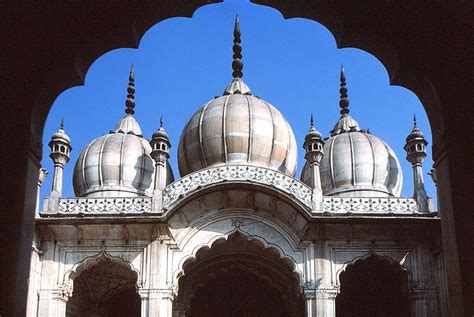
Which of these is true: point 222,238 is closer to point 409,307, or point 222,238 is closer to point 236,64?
point 409,307

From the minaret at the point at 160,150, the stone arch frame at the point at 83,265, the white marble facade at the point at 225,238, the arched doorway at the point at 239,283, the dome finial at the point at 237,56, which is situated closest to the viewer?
the white marble facade at the point at 225,238

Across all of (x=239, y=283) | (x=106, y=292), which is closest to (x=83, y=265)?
(x=106, y=292)

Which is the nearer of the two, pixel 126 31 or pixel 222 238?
pixel 126 31

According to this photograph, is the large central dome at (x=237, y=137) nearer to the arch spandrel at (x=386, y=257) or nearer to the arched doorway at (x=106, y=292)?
the arched doorway at (x=106, y=292)

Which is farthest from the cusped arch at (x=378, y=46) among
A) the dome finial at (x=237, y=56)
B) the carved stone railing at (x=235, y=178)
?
the dome finial at (x=237, y=56)

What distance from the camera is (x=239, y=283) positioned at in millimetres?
19391

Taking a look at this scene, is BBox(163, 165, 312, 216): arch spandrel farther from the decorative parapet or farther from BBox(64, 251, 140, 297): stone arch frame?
BBox(64, 251, 140, 297): stone arch frame

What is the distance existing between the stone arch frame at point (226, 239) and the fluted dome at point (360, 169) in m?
4.07

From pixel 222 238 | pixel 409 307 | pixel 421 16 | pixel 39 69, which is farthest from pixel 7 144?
pixel 409 307

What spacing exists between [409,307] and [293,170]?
16.8 ft

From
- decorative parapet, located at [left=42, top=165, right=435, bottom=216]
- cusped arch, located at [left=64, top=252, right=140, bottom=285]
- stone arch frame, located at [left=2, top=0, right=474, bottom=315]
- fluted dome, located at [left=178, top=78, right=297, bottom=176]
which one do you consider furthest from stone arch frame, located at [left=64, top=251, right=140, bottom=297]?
stone arch frame, located at [left=2, top=0, right=474, bottom=315]

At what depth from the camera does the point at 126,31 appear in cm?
462

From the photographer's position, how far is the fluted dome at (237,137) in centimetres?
1858

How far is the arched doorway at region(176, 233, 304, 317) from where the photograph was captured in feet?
57.5
